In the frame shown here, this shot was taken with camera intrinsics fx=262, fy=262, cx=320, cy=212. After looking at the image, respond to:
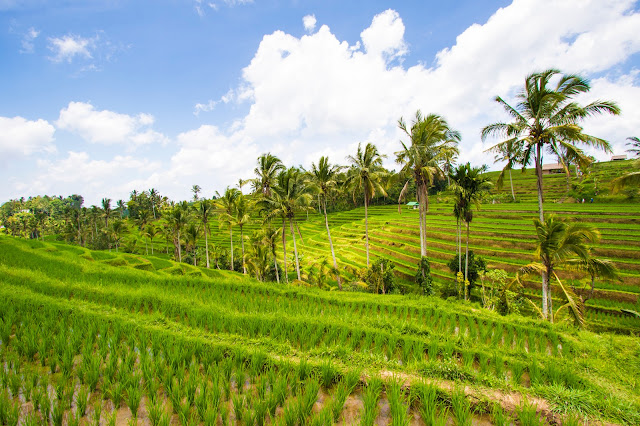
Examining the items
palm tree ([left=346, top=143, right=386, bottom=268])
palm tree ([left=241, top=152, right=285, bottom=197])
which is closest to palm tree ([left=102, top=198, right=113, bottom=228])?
palm tree ([left=241, top=152, right=285, bottom=197])

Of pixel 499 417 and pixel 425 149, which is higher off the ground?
pixel 425 149

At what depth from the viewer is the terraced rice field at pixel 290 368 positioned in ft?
11.2

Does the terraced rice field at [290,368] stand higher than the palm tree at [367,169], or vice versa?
the palm tree at [367,169]

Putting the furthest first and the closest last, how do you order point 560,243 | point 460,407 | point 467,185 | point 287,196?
point 287,196 < point 467,185 < point 560,243 < point 460,407

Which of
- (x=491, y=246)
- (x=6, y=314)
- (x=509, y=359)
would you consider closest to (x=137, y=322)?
(x=6, y=314)

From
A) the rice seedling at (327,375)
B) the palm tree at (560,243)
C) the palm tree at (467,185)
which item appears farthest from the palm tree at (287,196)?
the rice seedling at (327,375)

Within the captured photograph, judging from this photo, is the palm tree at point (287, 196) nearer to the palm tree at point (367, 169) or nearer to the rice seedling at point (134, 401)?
the palm tree at point (367, 169)

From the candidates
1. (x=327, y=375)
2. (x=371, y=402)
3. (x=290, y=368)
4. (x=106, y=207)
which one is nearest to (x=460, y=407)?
(x=371, y=402)

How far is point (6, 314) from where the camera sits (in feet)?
20.5

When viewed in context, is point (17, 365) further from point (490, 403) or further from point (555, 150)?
point (555, 150)

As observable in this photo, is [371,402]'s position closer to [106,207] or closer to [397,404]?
[397,404]

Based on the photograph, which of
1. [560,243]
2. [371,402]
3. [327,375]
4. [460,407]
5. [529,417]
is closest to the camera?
[529,417]

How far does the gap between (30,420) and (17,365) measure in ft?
7.26

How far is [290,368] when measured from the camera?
4.39 m
